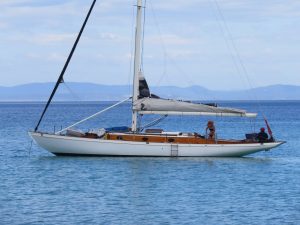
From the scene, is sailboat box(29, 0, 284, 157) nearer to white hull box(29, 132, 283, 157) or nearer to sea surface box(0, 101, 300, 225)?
white hull box(29, 132, 283, 157)

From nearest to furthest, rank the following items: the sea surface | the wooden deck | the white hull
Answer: the sea surface → the wooden deck → the white hull

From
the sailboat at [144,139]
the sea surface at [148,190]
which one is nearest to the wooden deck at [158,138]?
the sailboat at [144,139]

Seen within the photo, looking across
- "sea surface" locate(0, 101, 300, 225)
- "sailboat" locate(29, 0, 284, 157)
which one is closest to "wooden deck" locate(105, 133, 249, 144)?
"sailboat" locate(29, 0, 284, 157)

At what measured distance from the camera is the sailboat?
52406 mm

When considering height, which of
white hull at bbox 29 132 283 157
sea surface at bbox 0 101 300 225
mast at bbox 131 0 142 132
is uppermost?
mast at bbox 131 0 142 132

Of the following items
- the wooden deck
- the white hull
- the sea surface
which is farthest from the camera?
the white hull

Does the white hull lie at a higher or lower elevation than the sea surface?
higher

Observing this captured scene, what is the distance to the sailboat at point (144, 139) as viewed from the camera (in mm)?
52406

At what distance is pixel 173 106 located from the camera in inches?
2136

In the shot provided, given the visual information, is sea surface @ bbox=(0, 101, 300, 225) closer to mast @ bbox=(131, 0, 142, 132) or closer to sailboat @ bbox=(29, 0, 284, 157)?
sailboat @ bbox=(29, 0, 284, 157)

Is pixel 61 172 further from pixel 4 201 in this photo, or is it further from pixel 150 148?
pixel 4 201

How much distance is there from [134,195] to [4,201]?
6268 mm

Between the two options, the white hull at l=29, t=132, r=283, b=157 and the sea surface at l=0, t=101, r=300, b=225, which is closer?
the sea surface at l=0, t=101, r=300, b=225

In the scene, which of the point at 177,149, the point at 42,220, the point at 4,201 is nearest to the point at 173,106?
the point at 177,149
